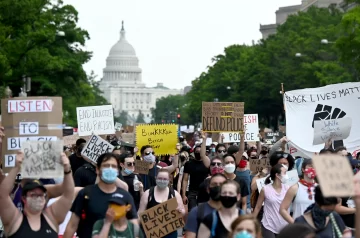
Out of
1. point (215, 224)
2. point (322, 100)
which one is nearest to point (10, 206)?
point (215, 224)

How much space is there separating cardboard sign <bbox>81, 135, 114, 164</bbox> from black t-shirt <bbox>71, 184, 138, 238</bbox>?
15.3ft

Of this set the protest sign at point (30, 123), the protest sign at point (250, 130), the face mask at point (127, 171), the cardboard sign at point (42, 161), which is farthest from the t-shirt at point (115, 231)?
the protest sign at point (250, 130)

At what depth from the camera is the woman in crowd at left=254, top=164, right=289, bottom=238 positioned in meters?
13.4

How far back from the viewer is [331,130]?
58.2 ft

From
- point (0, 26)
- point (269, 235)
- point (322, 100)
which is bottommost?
point (269, 235)

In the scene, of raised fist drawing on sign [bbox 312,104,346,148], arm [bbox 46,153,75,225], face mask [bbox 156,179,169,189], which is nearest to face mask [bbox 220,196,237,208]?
arm [bbox 46,153,75,225]

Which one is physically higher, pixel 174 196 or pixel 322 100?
pixel 322 100

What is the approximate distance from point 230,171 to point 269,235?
94 cm

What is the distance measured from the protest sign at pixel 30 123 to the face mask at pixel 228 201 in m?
1.84

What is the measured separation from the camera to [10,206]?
941 centimetres

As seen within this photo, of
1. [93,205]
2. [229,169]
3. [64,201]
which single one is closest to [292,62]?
[229,169]

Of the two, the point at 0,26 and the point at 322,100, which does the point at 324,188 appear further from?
the point at 0,26

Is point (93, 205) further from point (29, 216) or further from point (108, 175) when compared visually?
point (29, 216)

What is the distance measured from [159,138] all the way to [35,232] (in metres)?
11.8
